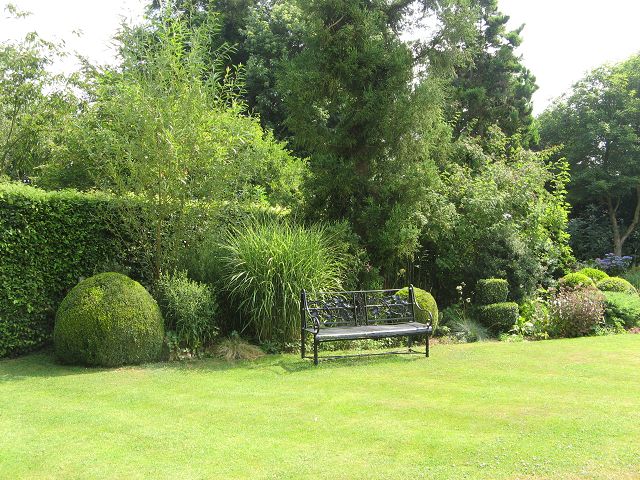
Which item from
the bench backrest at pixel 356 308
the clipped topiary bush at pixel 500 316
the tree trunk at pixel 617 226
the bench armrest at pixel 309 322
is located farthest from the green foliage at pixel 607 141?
the bench armrest at pixel 309 322

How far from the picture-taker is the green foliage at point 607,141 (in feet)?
62.2

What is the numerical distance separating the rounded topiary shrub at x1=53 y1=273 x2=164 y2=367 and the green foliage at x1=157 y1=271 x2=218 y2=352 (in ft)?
1.58

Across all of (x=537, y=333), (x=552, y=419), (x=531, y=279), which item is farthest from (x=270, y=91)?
(x=552, y=419)

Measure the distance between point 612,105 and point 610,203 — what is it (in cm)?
342

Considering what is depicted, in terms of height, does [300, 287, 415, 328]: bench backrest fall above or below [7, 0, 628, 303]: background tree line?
below

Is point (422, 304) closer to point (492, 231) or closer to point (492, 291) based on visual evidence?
point (492, 291)

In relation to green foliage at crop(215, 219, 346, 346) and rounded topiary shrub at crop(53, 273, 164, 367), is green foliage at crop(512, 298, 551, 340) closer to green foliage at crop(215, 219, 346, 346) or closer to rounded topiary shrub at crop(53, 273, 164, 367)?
green foliage at crop(215, 219, 346, 346)

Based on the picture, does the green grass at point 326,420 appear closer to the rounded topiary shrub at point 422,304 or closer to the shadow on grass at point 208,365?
the shadow on grass at point 208,365

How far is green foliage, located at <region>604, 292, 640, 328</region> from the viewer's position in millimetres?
10516

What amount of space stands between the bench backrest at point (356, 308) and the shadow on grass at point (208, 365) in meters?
0.55

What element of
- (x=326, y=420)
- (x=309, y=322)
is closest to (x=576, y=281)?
(x=309, y=322)

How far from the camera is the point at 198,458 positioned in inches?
155

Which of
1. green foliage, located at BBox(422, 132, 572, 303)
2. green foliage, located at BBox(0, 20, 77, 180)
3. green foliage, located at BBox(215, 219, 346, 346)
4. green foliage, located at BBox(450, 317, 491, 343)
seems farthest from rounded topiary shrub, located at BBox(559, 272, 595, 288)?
green foliage, located at BBox(0, 20, 77, 180)

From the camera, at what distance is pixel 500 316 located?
10.3 meters
